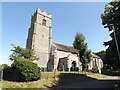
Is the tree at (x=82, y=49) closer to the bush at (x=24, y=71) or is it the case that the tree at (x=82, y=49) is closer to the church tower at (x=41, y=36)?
the church tower at (x=41, y=36)

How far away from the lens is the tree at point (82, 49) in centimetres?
2594

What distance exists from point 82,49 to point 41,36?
647 inches

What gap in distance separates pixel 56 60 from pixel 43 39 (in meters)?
9.51

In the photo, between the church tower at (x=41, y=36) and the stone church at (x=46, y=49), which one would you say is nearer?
the stone church at (x=46, y=49)

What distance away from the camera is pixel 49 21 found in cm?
3991

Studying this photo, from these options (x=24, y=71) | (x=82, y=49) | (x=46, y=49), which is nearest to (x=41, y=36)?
(x=46, y=49)

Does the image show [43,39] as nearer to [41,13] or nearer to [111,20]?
[41,13]

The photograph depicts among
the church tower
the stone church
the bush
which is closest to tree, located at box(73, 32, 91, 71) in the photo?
the stone church

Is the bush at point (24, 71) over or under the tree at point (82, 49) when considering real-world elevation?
under

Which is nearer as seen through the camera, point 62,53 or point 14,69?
point 14,69

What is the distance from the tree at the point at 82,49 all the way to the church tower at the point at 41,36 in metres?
12.3

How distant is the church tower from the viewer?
32375 mm

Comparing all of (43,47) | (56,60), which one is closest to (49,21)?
(43,47)

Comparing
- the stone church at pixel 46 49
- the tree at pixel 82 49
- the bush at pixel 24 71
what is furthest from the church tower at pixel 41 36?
the bush at pixel 24 71
